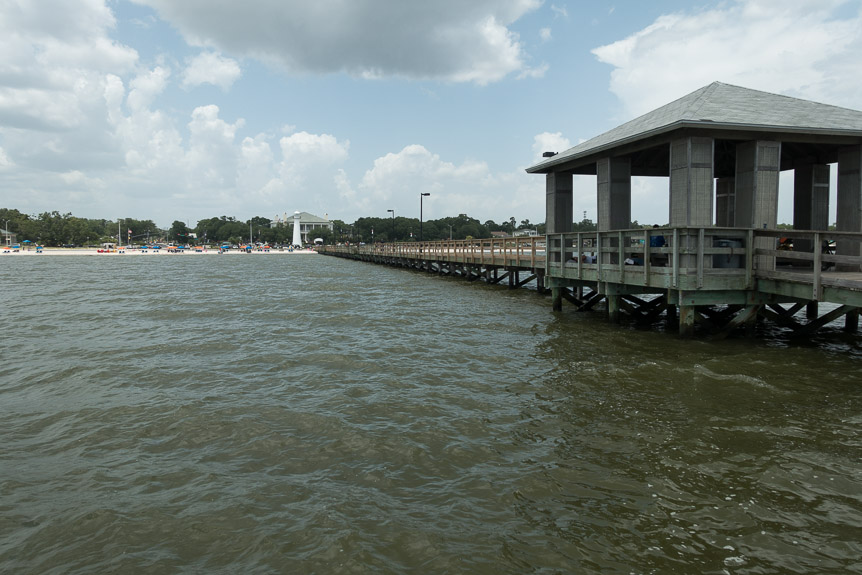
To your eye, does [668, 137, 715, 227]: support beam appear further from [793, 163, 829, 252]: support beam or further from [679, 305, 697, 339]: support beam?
[793, 163, 829, 252]: support beam

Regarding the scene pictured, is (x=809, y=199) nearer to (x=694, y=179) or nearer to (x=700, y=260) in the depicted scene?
(x=694, y=179)

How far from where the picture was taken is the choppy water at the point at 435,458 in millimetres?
4359

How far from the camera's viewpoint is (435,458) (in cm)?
616

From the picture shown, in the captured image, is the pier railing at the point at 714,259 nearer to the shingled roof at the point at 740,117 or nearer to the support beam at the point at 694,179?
the support beam at the point at 694,179

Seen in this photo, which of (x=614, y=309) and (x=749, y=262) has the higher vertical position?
(x=749, y=262)

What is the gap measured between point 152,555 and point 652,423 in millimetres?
5902

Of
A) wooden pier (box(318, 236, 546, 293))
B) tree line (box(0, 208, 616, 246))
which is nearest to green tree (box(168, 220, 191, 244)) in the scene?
tree line (box(0, 208, 616, 246))

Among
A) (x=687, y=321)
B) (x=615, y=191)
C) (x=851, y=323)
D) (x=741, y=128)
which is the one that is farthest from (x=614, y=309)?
(x=851, y=323)

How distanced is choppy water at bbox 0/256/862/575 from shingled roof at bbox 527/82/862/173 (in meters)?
4.98

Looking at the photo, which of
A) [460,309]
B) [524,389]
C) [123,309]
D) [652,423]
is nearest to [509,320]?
[460,309]

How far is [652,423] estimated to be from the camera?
7047 mm

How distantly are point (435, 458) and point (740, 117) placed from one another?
37.3 feet

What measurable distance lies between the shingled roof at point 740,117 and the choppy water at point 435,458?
498 centimetres

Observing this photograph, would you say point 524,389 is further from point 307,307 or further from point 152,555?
point 307,307
